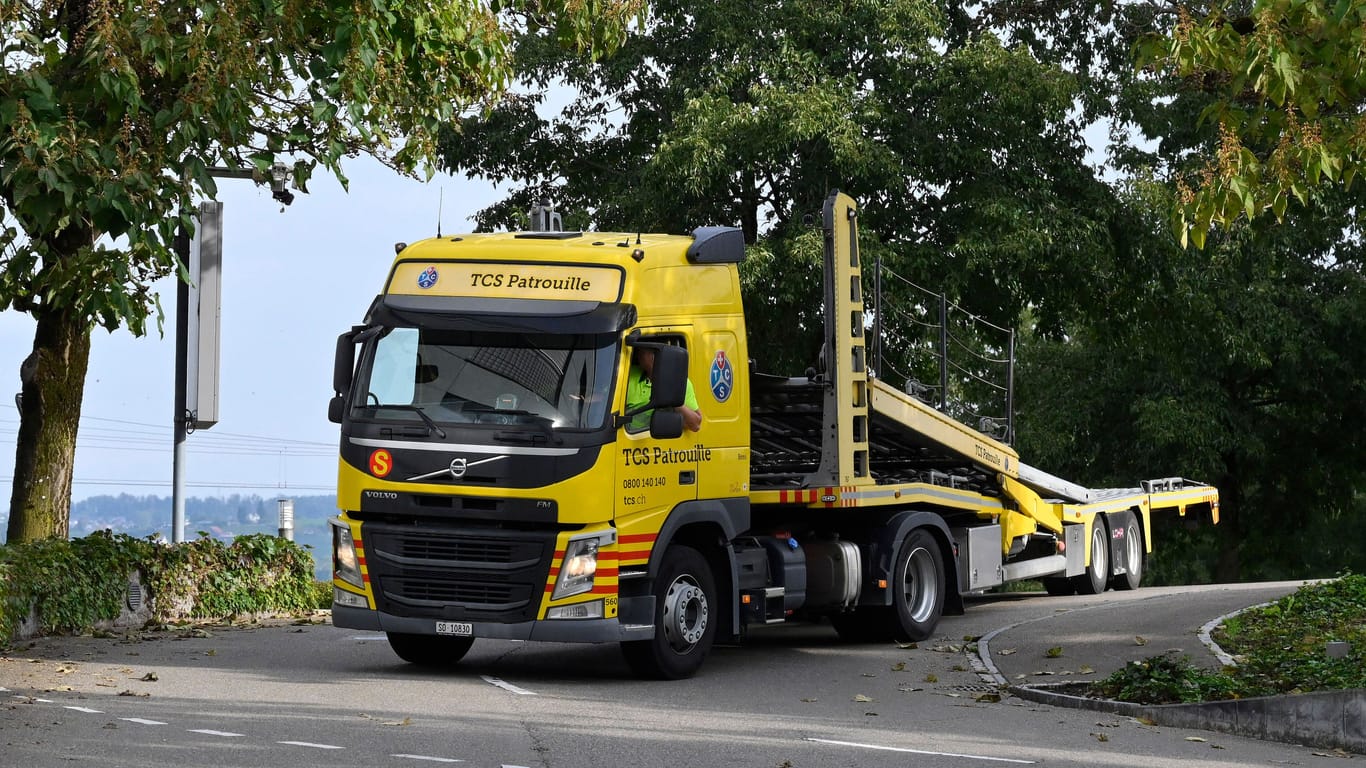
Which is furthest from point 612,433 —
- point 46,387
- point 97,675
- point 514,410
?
point 46,387

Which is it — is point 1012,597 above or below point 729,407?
below

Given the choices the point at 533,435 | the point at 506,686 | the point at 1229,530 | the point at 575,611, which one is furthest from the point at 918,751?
the point at 1229,530

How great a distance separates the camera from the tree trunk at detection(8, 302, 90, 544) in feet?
56.5

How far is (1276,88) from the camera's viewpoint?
1073 centimetres

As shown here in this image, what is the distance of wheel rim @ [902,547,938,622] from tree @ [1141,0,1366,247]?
16.1 feet

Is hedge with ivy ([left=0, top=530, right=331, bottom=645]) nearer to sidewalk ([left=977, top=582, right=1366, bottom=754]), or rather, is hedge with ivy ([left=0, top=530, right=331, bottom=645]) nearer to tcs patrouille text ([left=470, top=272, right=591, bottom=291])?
tcs patrouille text ([left=470, top=272, right=591, bottom=291])

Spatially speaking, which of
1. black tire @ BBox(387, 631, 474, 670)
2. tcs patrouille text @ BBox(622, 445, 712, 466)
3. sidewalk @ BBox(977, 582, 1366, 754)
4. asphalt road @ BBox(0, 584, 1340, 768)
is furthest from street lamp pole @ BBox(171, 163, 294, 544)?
sidewalk @ BBox(977, 582, 1366, 754)

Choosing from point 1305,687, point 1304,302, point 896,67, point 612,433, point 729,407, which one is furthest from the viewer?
point 1304,302

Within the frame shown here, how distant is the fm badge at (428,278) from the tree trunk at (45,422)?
6.00m

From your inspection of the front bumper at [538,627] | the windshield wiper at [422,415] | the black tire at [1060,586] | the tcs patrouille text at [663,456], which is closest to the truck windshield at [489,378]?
the windshield wiper at [422,415]

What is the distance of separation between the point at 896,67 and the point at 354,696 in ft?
54.1

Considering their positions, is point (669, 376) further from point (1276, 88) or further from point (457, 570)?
point (1276, 88)

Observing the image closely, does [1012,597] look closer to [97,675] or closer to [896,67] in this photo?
[896,67]

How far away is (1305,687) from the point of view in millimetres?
11102
